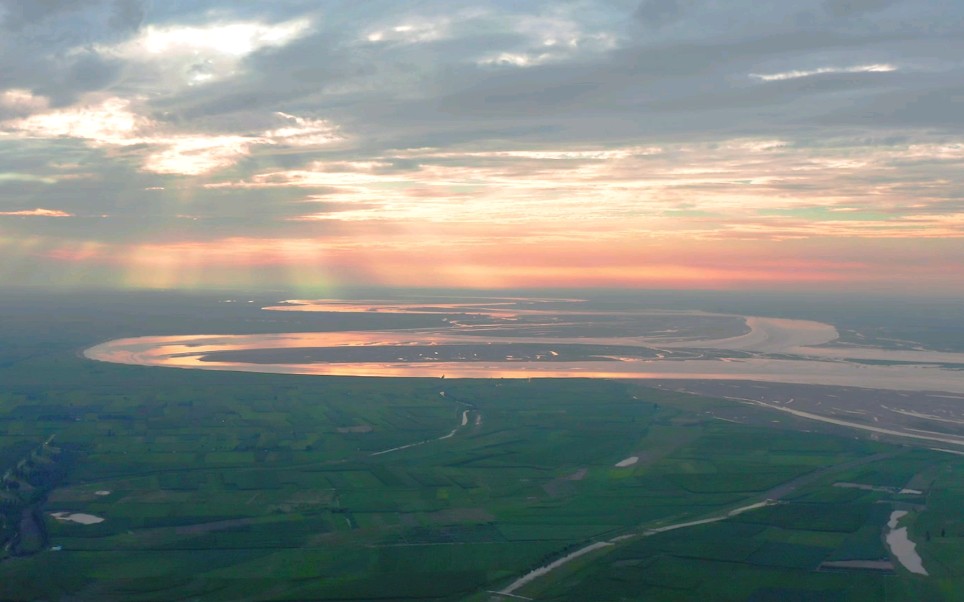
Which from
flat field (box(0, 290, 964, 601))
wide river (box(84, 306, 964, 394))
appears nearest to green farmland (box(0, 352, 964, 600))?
flat field (box(0, 290, 964, 601))

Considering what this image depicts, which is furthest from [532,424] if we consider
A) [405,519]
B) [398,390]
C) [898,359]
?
[898,359]

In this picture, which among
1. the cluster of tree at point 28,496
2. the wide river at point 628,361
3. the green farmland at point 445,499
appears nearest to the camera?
the green farmland at point 445,499

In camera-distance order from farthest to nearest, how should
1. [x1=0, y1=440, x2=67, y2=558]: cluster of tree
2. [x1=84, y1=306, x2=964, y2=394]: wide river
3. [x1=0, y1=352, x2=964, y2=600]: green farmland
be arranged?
1. [x1=84, y1=306, x2=964, y2=394]: wide river
2. [x1=0, y1=440, x2=67, y2=558]: cluster of tree
3. [x1=0, y1=352, x2=964, y2=600]: green farmland

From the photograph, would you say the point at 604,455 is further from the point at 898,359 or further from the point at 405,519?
the point at 898,359

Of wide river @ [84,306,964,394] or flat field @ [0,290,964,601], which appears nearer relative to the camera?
flat field @ [0,290,964,601]

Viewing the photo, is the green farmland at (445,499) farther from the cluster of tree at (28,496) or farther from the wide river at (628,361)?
the wide river at (628,361)

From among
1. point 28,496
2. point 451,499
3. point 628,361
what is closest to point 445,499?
point 451,499

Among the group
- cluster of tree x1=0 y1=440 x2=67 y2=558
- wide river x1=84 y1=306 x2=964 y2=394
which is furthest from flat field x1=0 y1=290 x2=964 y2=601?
wide river x1=84 y1=306 x2=964 y2=394

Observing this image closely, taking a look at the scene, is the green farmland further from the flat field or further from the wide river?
the wide river

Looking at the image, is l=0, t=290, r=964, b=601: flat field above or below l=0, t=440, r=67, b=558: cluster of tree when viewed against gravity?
below

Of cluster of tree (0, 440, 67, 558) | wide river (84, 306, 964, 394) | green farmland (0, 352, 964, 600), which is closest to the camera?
green farmland (0, 352, 964, 600)

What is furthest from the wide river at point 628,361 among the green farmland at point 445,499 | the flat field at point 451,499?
the green farmland at point 445,499
